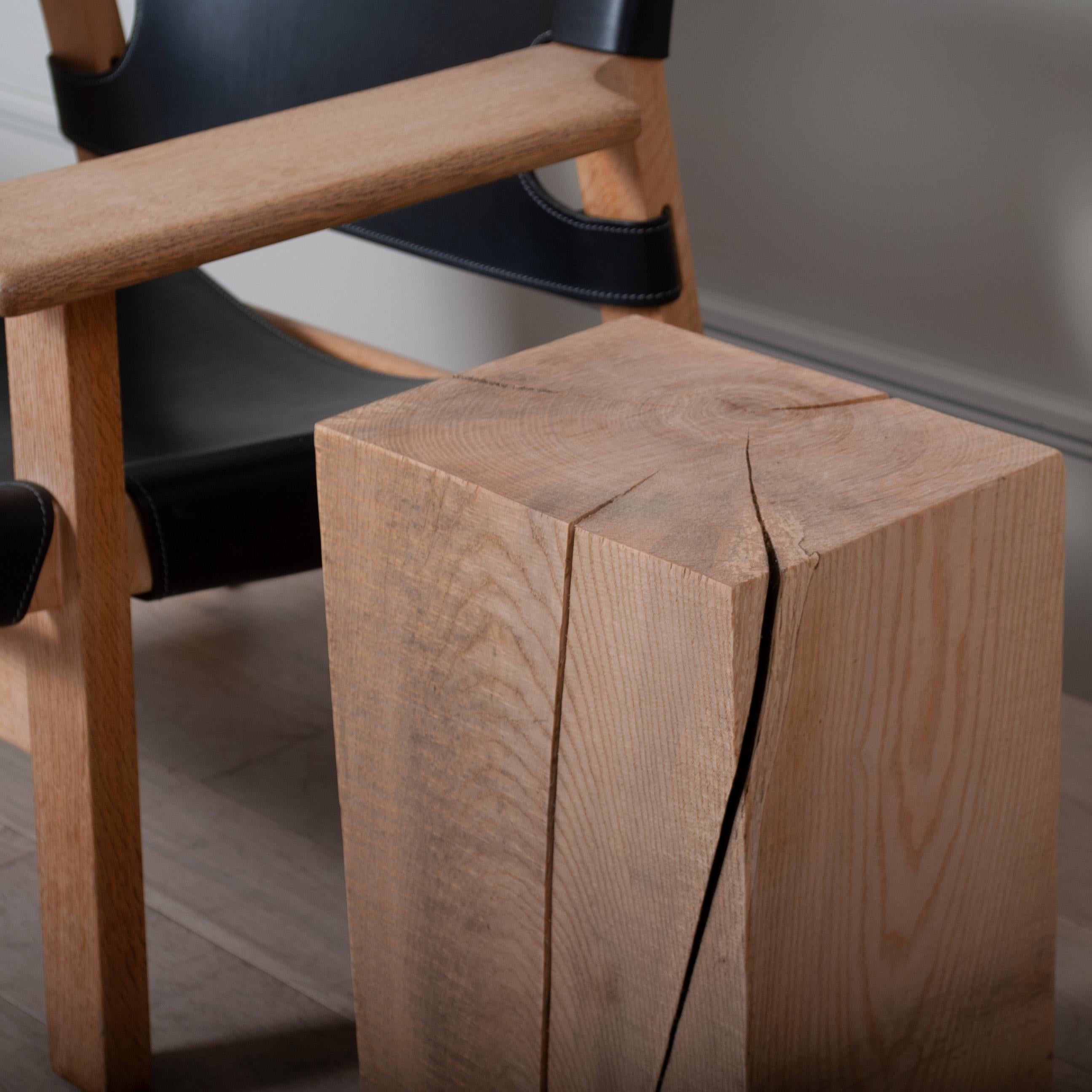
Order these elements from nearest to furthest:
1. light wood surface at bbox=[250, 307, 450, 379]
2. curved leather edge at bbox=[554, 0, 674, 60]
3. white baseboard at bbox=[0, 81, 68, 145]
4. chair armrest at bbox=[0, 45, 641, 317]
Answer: chair armrest at bbox=[0, 45, 641, 317]
curved leather edge at bbox=[554, 0, 674, 60]
light wood surface at bbox=[250, 307, 450, 379]
white baseboard at bbox=[0, 81, 68, 145]

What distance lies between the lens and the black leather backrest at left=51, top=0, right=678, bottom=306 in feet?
3.19

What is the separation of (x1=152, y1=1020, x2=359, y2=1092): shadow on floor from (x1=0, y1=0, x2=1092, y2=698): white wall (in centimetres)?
75

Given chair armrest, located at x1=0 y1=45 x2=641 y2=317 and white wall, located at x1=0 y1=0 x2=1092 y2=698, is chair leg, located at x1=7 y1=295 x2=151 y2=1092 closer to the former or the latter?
chair armrest, located at x1=0 y1=45 x2=641 y2=317

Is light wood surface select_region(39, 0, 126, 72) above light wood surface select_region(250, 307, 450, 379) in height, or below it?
above

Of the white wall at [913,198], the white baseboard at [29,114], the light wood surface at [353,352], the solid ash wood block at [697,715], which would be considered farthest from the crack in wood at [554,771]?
the white baseboard at [29,114]

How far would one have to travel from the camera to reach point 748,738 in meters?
0.53

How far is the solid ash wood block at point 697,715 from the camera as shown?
538mm

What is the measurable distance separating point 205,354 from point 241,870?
1.31 feet

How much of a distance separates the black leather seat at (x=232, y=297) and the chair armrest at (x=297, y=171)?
0.08 m

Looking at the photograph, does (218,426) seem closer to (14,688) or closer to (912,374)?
(14,688)

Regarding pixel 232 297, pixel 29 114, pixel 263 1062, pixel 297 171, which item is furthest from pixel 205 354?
pixel 29 114

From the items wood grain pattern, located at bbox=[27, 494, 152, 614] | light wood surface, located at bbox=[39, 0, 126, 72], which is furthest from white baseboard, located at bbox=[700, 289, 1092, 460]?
wood grain pattern, located at bbox=[27, 494, 152, 614]

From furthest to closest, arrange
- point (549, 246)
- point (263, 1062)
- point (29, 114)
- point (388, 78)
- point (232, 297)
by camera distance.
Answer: point (29, 114) → point (232, 297) → point (388, 78) → point (549, 246) → point (263, 1062)

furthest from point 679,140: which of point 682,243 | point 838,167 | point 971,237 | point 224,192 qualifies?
point 224,192
